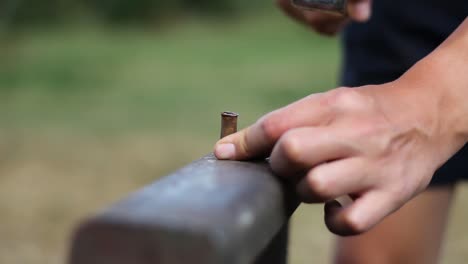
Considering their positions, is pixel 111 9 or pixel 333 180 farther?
pixel 111 9

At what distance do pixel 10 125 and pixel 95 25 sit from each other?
2461mm

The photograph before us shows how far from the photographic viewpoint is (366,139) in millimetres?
601

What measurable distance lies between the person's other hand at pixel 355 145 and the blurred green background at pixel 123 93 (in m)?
1.49

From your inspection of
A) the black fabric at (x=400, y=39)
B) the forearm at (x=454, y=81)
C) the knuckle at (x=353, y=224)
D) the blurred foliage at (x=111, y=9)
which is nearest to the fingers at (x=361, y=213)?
the knuckle at (x=353, y=224)

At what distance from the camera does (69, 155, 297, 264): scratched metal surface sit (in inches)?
16.2

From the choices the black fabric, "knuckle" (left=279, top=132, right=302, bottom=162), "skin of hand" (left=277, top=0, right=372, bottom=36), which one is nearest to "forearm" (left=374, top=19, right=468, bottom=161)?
"knuckle" (left=279, top=132, right=302, bottom=162)

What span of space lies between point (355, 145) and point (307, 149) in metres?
0.04

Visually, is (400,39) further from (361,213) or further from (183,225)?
(183,225)

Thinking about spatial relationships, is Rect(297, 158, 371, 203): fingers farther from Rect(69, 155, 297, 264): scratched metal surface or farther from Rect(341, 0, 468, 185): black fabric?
Rect(341, 0, 468, 185): black fabric

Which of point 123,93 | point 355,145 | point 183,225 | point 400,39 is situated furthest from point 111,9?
point 183,225

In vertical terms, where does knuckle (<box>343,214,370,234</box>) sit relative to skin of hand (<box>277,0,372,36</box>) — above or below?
below

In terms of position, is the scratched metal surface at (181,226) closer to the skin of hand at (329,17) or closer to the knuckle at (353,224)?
the knuckle at (353,224)

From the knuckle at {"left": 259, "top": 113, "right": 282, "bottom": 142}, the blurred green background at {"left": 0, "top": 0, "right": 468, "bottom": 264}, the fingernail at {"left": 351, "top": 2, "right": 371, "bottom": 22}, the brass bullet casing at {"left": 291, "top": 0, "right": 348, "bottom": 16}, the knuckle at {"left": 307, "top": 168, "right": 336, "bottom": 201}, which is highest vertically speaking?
the brass bullet casing at {"left": 291, "top": 0, "right": 348, "bottom": 16}

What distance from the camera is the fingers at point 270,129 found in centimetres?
60
